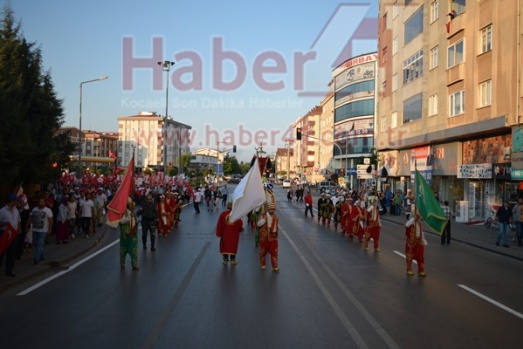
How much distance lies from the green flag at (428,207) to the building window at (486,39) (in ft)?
49.3

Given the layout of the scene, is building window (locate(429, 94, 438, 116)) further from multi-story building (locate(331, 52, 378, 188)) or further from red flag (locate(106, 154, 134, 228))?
multi-story building (locate(331, 52, 378, 188))

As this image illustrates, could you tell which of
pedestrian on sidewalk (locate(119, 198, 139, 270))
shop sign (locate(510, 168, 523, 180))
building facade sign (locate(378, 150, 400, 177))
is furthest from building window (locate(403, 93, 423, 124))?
pedestrian on sidewalk (locate(119, 198, 139, 270))

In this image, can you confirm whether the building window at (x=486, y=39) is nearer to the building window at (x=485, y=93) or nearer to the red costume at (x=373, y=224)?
the building window at (x=485, y=93)

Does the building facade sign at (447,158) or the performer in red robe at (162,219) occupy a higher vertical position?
the building facade sign at (447,158)

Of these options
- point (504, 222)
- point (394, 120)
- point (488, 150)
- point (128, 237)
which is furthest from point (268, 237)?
point (394, 120)

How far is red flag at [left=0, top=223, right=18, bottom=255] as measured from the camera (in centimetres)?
1032

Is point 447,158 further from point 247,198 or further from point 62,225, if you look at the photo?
point 62,225

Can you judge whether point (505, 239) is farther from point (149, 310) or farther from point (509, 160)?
point (149, 310)

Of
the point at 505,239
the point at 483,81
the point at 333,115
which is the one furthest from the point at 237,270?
the point at 333,115

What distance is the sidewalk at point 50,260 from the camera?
10.4m

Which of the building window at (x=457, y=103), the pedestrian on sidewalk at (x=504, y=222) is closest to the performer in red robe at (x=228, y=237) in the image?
the pedestrian on sidewalk at (x=504, y=222)

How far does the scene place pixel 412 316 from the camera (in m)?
7.87

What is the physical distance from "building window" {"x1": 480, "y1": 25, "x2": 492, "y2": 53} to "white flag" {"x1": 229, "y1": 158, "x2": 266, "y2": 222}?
1768 cm

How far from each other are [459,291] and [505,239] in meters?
9.07
